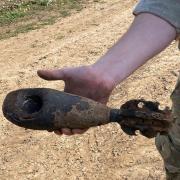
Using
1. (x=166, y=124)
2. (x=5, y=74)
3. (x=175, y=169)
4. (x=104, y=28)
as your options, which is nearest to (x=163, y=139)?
(x=175, y=169)

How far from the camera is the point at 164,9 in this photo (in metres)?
1.84

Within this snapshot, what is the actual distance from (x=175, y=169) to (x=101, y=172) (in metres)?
1.09

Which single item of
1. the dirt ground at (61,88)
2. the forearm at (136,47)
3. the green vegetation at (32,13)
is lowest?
the green vegetation at (32,13)

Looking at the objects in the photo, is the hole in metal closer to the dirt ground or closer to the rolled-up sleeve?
the rolled-up sleeve

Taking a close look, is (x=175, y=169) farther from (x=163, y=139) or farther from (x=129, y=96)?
(x=129, y=96)

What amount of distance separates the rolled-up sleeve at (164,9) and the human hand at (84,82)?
320mm

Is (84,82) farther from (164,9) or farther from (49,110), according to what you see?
(164,9)

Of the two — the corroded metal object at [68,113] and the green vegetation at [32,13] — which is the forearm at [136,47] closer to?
the corroded metal object at [68,113]

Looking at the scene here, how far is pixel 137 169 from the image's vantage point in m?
3.69

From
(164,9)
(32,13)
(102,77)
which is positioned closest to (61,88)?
(32,13)

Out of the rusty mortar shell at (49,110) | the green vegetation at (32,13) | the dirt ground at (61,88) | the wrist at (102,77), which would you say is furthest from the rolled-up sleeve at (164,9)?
the green vegetation at (32,13)

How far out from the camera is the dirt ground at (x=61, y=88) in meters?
3.78

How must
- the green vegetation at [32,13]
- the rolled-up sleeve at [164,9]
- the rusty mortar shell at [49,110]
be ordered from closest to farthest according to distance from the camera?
the rusty mortar shell at [49,110]
the rolled-up sleeve at [164,9]
the green vegetation at [32,13]

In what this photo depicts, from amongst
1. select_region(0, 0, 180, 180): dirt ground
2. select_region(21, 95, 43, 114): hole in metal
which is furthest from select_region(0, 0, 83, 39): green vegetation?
select_region(21, 95, 43, 114): hole in metal
